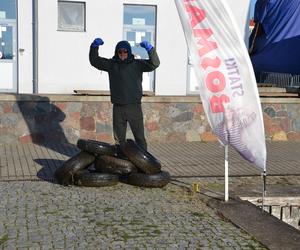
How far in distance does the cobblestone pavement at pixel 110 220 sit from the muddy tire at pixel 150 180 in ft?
0.30

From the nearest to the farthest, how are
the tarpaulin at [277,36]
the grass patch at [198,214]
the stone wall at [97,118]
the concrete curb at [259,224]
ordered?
the concrete curb at [259,224], the grass patch at [198,214], the tarpaulin at [277,36], the stone wall at [97,118]

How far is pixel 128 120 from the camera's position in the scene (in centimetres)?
818

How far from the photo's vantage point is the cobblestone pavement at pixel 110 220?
5.19 meters

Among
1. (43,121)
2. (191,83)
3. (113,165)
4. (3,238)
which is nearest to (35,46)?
(191,83)

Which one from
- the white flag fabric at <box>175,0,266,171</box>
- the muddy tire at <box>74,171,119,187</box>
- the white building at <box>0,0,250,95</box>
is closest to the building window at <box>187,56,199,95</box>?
the white building at <box>0,0,250,95</box>

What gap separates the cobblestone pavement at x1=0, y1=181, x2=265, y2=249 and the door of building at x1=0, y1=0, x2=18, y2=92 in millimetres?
9732

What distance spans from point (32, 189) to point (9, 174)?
1.07 m

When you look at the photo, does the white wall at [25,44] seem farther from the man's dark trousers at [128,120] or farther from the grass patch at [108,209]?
the grass patch at [108,209]

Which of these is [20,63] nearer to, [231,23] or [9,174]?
[9,174]

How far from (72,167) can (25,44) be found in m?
9.99

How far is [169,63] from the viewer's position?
57.7ft

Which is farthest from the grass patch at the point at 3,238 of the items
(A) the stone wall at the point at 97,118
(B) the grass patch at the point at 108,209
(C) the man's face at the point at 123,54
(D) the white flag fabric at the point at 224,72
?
(A) the stone wall at the point at 97,118

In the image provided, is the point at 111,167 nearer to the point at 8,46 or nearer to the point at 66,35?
the point at 66,35

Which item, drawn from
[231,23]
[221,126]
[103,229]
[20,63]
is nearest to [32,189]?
[103,229]
